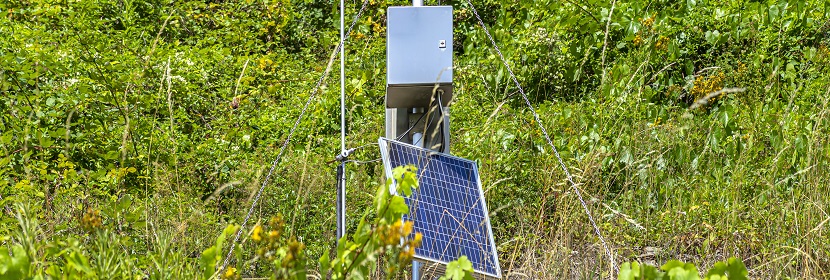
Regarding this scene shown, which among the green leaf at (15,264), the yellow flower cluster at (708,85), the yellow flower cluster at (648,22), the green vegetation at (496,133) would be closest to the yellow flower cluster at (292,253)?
the green leaf at (15,264)

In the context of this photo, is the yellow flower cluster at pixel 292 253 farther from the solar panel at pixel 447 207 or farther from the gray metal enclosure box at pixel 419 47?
the gray metal enclosure box at pixel 419 47

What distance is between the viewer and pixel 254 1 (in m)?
7.17

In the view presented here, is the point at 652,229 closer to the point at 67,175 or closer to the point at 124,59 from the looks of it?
the point at 67,175

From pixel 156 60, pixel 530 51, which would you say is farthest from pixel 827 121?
pixel 156 60

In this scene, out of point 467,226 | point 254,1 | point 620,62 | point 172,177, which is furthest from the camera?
point 254,1

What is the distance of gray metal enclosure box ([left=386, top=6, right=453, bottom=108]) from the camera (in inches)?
119

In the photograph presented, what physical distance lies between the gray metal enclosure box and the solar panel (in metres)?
0.21

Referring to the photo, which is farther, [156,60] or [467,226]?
[156,60]

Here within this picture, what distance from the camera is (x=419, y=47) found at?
9.95ft

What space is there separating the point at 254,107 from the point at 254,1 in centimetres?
171

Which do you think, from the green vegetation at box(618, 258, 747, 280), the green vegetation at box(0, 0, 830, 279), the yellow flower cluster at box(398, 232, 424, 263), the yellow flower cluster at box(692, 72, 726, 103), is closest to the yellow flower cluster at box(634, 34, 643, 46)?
the green vegetation at box(0, 0, 830, 279)

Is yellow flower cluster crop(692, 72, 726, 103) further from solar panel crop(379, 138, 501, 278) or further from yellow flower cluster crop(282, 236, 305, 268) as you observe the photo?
yellow flower cluster crop(282, 236, 305, 268)

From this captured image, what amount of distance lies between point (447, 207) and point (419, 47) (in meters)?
0.49

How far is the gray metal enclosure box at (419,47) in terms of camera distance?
3.02 meters
